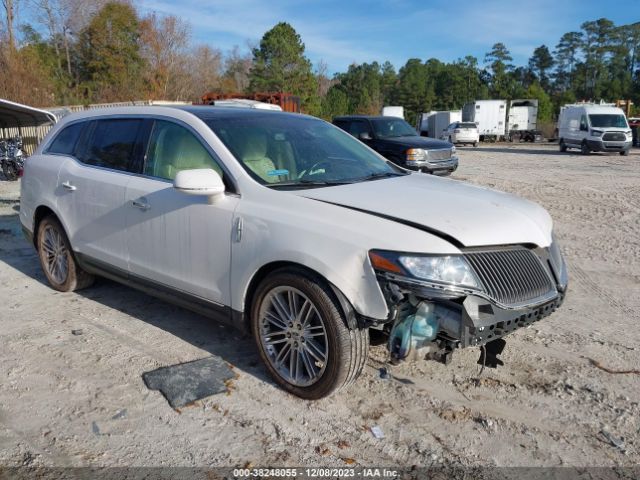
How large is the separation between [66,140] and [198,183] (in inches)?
103

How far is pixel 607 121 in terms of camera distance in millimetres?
25266

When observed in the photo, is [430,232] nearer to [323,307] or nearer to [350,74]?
[323,307]

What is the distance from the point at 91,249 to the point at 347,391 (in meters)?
2.73

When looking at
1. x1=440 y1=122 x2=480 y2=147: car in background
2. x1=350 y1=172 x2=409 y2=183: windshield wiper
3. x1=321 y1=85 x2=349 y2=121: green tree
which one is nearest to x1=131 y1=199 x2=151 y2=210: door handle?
x1=350 y1=172 x2=409 y2=183: windshield wiper

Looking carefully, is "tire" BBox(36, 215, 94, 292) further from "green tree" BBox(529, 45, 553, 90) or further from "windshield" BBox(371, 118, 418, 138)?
"green tree" BBox(529, 45, 553, 90)

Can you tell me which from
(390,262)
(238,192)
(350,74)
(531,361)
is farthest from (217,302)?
(350,74)

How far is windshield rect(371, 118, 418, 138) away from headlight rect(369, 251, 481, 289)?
434 inches

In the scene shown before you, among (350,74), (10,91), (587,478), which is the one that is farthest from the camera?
(350,74)

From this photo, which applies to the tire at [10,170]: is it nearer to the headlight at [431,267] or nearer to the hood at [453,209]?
the hood at [453,209]

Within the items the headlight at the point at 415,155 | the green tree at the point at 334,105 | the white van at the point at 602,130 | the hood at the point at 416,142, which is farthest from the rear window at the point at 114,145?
the green tree at the point at 334,105

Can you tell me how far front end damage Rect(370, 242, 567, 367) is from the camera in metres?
2.92

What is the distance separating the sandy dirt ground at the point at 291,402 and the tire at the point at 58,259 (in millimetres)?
218

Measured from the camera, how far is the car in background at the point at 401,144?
1284 cm

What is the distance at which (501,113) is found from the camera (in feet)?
145
